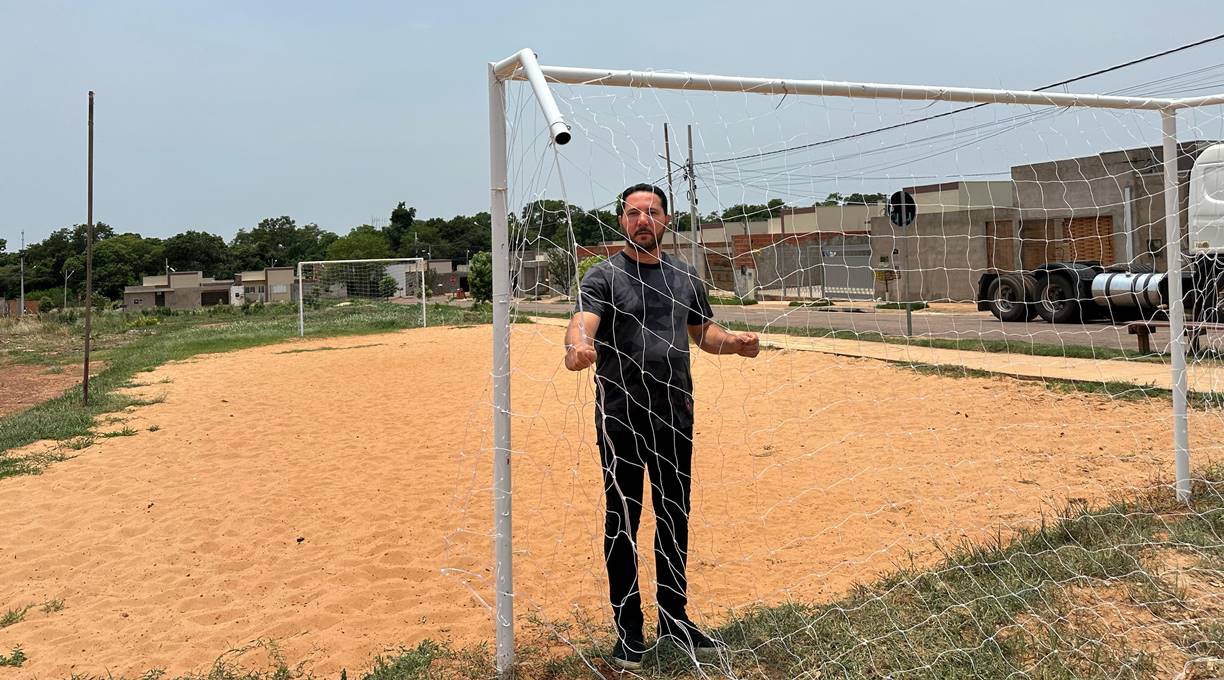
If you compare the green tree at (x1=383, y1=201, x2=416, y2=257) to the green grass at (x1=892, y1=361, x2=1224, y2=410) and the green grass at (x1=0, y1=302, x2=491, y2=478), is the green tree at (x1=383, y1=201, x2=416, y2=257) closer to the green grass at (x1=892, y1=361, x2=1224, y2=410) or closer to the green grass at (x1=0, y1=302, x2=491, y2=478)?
the green grass at (x1=0, y1=302, x2=491, y2=478)

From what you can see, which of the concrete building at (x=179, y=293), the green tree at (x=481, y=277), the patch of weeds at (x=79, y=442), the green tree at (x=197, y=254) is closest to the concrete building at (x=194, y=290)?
the concrete building at (x=179, y=293)

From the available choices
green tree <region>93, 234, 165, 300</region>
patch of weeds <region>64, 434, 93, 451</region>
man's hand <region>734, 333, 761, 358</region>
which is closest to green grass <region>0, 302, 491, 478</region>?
patch of weeds <region>64, 434, 93, 451</region>

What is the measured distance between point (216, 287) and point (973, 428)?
77300 millimetres

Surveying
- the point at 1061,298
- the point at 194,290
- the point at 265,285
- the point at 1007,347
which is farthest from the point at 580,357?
the point at 194,290

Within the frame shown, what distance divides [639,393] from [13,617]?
2992 millimetres

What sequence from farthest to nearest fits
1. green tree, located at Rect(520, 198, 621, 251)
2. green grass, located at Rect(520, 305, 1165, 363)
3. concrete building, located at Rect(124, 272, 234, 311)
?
1. concrete building, located at Rect(124, 272, 234, 311)
2. green grass, located at Rect(520, 305, 1165, 363)
3. green tree, located at Rect(520, 198, 621, 251)

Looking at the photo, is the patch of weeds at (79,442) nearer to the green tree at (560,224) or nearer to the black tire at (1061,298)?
the green tree at (560,224)

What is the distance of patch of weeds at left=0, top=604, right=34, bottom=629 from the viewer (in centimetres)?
349

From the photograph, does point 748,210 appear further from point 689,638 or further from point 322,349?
point 322,349

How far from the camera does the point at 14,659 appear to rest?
123 inches

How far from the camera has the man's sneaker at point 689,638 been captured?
9.05 feet

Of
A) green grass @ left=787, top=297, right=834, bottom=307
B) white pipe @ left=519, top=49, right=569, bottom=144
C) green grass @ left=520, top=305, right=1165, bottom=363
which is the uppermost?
white pipe @ left=519, top=49, right=569, bottom=144

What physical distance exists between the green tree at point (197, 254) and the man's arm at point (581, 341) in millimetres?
92296

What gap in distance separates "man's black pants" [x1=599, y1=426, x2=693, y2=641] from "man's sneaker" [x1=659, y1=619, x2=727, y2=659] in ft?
0.19
